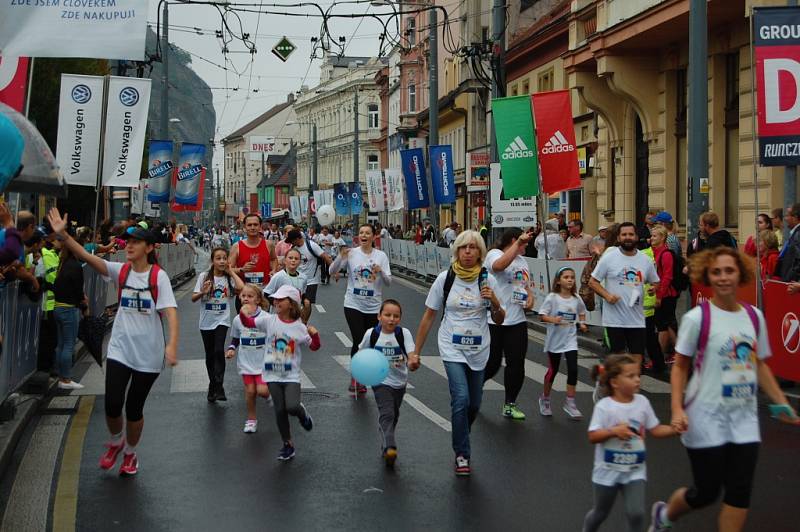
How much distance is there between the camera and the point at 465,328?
856 cm

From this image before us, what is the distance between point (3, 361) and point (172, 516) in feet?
11.5

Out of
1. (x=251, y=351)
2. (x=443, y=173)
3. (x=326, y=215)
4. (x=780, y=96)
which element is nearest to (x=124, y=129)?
(x=251, y=351)

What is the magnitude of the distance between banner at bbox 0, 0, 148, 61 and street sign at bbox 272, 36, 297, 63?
690 inches

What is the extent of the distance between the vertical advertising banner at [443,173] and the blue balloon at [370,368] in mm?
22829

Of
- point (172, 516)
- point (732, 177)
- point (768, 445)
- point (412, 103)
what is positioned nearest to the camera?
point (172, 516)

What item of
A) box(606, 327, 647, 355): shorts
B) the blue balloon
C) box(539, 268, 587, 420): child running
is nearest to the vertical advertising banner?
box(606, 327, 647, 355): shorts

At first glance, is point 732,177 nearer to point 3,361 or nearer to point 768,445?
point 768,445

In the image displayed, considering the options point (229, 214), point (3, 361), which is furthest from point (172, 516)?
point (229, 214)

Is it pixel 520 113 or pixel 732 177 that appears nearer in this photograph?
pixel 520 113

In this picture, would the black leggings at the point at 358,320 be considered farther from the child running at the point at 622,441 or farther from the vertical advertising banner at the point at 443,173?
the vertical advertising banner at the point at 443,173

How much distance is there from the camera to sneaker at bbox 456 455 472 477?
8.33 meters

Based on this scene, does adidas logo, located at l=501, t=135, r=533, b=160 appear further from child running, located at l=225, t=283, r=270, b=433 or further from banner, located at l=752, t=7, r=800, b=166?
child running, located at l=225, t=283, r=270, b=433

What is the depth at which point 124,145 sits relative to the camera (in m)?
15.5

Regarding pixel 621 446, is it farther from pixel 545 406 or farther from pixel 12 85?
pixel 12 85
